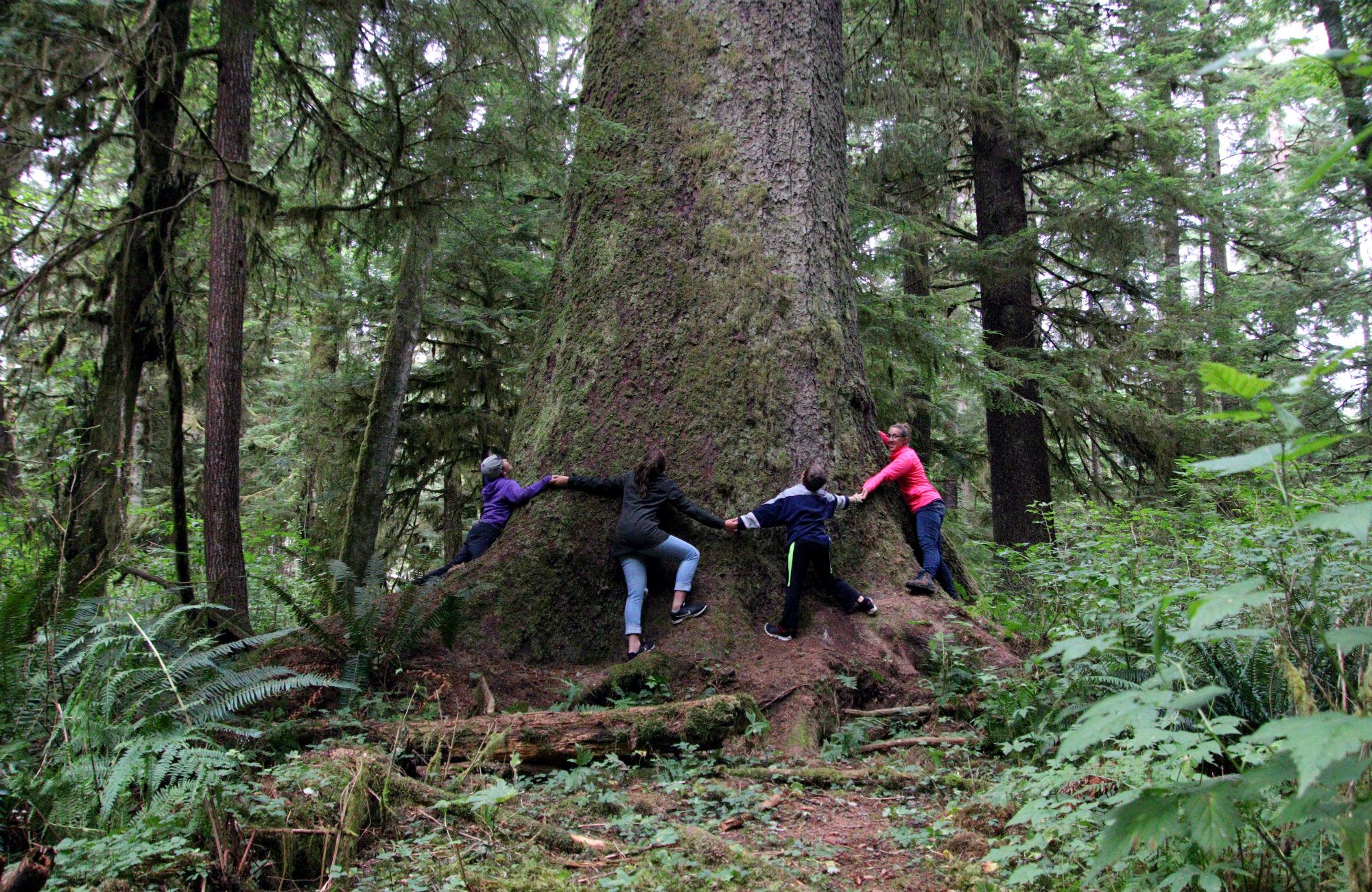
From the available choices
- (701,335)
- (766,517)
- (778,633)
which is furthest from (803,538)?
(701,335)

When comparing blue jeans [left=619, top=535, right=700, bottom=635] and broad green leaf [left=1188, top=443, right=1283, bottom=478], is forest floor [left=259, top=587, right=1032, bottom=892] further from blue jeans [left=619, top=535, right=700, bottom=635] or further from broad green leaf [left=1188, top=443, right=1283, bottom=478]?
broad green leaf [left=1188, top=443, right=1283, bottom=478]

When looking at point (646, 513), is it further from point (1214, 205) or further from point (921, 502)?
point (1214, 205)

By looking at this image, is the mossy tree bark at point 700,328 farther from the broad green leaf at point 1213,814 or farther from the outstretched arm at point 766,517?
the broad green leaf at point 1213,814

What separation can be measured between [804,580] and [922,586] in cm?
90

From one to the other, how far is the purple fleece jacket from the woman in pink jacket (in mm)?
2451

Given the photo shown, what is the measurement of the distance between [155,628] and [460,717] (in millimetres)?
1646

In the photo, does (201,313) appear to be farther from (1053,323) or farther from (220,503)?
(1053,323)

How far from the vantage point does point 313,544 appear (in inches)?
463

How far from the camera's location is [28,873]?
7.59 ft

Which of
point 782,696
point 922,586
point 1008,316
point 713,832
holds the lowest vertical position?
point 713,832

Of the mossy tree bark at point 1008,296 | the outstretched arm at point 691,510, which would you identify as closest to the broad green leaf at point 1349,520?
the outstretched arm at point 691,510

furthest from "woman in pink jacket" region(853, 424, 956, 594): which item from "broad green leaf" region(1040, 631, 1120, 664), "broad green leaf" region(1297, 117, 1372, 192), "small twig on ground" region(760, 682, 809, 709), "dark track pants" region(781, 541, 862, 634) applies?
"broad green leaf" region(1297, 117, 1372, 192)

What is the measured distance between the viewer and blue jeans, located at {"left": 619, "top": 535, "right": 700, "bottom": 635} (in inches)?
229

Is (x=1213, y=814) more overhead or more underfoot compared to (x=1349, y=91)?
more underfoot
